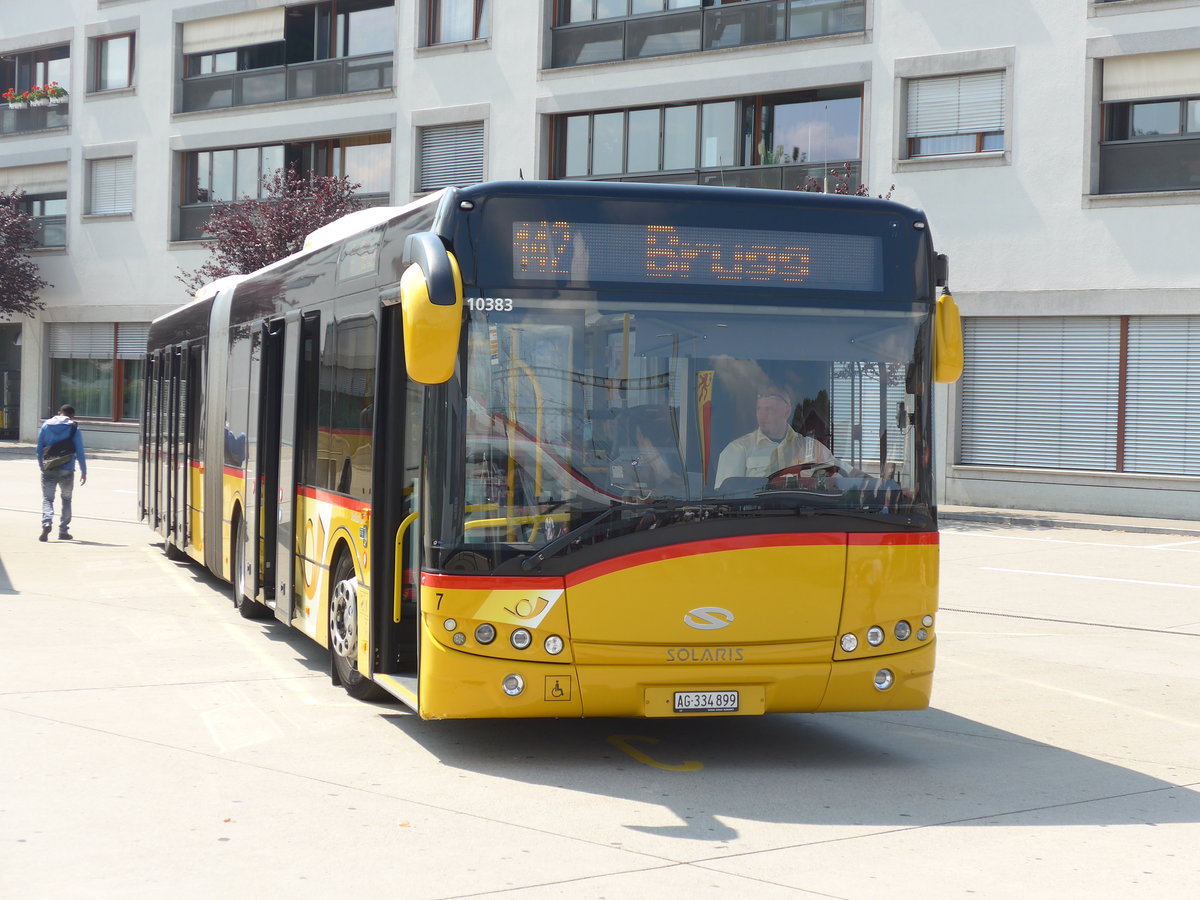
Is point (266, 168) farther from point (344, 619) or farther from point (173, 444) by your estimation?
point (344, 619)

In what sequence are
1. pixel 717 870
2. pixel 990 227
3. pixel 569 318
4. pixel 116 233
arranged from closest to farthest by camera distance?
pixel 717 870 → pixel 569 318 → pixel 990 227 → pixel 116 233

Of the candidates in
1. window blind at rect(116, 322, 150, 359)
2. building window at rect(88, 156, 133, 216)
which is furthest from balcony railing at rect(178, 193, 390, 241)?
window blind at rect(116, 322, 150, 359)

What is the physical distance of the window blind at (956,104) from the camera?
27297 mm

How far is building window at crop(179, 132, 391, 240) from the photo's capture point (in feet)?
122

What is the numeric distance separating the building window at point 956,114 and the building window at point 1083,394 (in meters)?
3.21

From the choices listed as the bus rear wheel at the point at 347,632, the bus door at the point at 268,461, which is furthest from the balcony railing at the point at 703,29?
the bus rear wheel at the point at 347,632

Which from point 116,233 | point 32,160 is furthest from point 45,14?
point 116,233

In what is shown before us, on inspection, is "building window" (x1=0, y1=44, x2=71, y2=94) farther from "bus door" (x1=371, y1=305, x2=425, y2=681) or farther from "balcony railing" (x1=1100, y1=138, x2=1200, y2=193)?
"bus door" (x1=371, y1=305, x2=425, y2=681)

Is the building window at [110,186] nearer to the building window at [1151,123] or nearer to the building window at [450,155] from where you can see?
the building window at [450,155]

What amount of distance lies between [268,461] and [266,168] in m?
30.3

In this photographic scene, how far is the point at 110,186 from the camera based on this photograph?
43.2 meters

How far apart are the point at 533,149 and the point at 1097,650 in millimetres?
23759

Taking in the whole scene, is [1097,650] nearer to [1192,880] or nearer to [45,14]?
[1192,880]

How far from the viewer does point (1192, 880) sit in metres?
5.61
